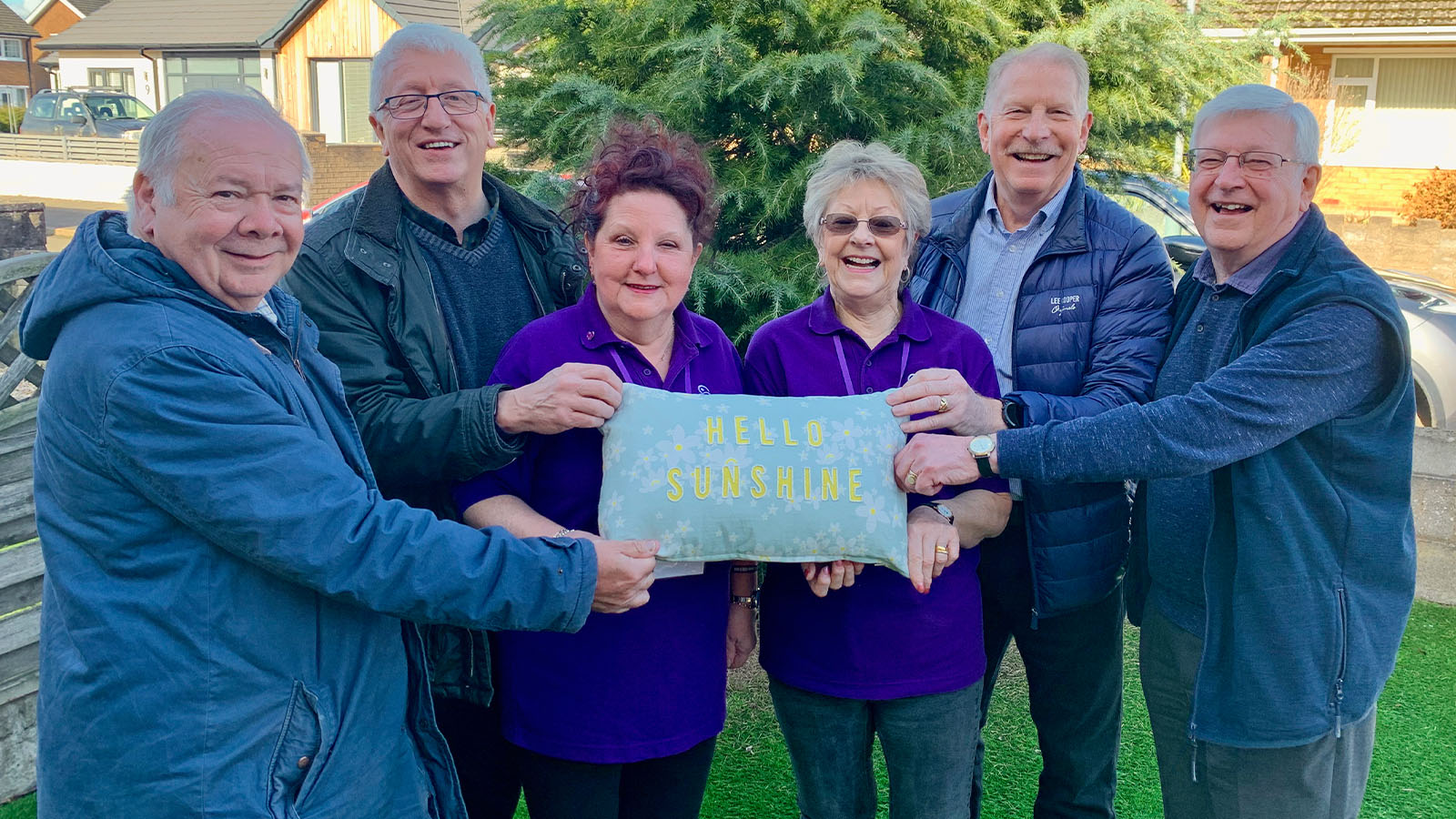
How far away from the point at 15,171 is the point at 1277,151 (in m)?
30.2

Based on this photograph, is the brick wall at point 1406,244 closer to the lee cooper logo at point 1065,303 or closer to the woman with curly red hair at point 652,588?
the lee cooper logo at point 1065,303

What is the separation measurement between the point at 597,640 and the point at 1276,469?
1.54m

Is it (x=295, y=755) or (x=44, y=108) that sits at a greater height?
(x=44, y=108)

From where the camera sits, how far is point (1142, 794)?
3797 millimetres

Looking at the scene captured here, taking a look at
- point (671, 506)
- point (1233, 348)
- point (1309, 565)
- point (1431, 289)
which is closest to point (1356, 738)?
point (1309, 565)

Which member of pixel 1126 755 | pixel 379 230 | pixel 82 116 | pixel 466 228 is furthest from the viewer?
pixel 82 116

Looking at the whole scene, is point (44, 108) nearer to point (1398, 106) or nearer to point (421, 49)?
point (1398, 106)

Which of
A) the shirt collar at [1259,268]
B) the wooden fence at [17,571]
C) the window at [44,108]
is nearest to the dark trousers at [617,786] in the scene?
the shirt collar at [1259,268]

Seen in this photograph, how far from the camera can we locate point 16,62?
53.2m

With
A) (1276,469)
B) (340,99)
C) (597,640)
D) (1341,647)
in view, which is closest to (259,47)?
(340,99)

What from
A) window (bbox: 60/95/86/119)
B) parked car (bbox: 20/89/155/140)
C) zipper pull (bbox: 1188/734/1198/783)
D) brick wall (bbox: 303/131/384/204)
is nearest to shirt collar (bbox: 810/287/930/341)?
zipper pull (bbox: 1188/734/1198/783)

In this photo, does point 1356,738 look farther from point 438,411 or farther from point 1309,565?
point 438,411

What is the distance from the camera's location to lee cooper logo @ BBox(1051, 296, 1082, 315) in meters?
2.97

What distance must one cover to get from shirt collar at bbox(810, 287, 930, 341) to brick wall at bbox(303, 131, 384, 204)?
20695mm
